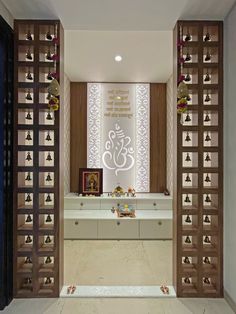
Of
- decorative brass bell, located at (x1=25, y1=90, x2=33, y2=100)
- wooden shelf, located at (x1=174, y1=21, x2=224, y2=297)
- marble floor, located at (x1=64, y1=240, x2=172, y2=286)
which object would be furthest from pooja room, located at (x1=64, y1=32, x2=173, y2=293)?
decorative brass bell, located at (x1=25, y1=90, x2=33, y2=100)

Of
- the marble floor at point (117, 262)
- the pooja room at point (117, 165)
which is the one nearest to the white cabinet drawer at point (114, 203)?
the pooja room at point (117, 165)

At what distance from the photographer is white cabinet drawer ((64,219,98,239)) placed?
4.82 metres

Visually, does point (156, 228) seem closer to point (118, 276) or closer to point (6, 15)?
point (118, 276)

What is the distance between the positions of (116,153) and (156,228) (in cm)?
174

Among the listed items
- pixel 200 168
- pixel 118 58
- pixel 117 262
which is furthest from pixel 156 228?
pixel 118 58

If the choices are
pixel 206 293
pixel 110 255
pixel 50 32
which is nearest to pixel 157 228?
pixel 110 255

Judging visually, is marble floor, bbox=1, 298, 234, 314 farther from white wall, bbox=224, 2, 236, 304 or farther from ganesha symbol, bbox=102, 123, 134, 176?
ganesha symbol, bbox=102, 123, 134, 176

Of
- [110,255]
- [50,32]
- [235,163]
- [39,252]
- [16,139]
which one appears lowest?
[110,255]

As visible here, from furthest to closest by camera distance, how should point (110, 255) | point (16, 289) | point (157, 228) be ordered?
point (157, 228)
point (110, 255)
point (16, 289)

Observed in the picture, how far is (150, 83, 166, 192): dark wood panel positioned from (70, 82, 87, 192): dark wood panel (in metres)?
1.35

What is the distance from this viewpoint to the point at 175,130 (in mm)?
2902

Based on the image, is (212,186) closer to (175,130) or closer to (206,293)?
(175,130)

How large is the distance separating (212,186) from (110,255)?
76.3 inches

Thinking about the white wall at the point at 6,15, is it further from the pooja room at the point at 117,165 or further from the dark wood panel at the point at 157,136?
the dark wood panel at the point at 157,136
